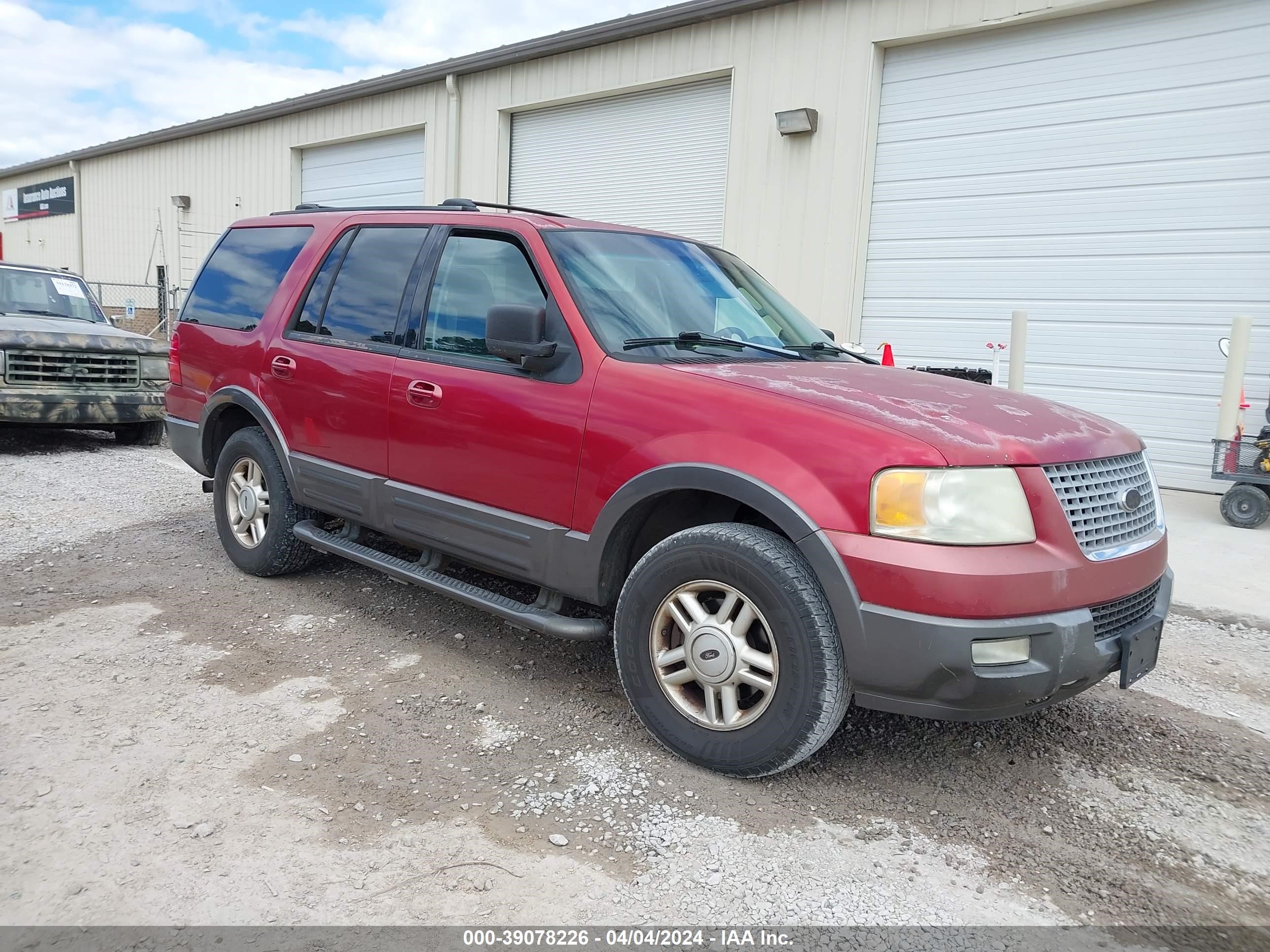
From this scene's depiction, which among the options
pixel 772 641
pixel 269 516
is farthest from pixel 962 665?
pixel 269 516

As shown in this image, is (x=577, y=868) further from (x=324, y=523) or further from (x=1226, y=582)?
(x=1226, y=582)

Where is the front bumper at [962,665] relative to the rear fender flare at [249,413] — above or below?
below

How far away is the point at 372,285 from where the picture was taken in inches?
171

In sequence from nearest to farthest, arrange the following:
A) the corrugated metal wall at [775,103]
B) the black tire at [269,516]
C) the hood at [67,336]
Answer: the black tire at [269,516] < the hood at [67,336] < the corrugated metal wall at [775,103]

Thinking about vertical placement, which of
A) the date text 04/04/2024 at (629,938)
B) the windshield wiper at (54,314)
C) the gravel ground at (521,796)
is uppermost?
the windshield wiper at (54,314)

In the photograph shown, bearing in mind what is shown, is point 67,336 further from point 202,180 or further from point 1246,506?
point 202,180

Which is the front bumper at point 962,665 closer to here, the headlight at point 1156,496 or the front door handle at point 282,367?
the headlight at point 1156,496

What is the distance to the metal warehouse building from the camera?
780 centimetres

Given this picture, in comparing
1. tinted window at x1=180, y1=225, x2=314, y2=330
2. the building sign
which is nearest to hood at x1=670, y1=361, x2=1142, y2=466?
tinted window at x1=180, y1=225, x2=314, y2=330

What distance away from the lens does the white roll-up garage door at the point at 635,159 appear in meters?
10.9

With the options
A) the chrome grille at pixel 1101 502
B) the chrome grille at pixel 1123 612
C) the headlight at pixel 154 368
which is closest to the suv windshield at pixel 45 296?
the headlight at pixel 154 368

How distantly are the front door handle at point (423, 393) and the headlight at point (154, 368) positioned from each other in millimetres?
6340

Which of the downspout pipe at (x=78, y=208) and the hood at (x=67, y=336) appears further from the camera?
the downspout pipe at (x=78, y=208)

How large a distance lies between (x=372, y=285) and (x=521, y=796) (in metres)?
2.54
